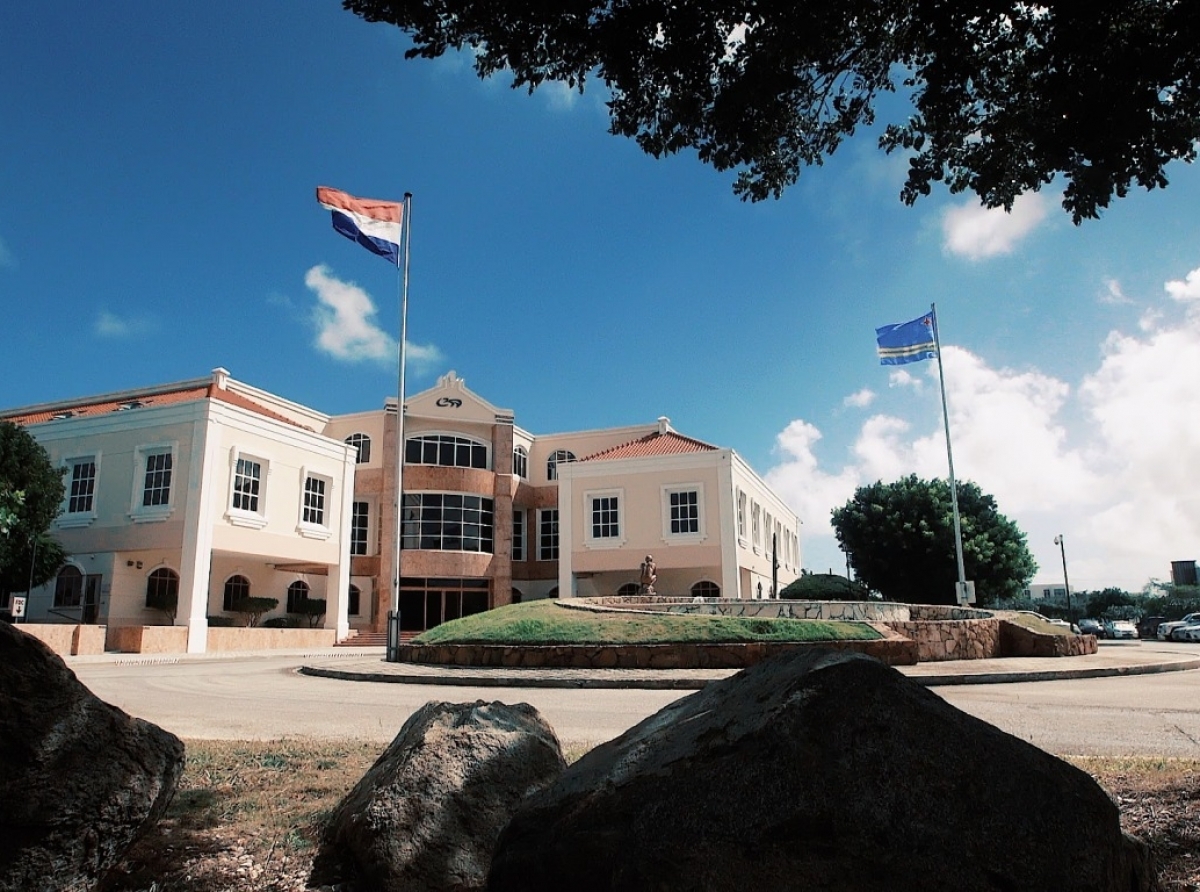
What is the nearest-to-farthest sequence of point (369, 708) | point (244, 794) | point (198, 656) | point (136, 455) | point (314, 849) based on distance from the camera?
point (314, 849), point (244, 794), point (369, 708), point (198, 656), point (136, 455)

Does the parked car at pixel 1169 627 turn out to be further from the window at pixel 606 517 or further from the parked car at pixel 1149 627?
the window at pixel 606 517

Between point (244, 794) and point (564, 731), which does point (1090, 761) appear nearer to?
point (564, 731)

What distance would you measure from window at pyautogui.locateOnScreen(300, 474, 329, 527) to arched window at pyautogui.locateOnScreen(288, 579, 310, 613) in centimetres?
372

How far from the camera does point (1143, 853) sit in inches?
101

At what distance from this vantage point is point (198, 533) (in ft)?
96.9

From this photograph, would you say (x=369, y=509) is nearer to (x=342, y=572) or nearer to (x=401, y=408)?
(x=342, y=572)

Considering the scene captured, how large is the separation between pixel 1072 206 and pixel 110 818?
7625 millimetres

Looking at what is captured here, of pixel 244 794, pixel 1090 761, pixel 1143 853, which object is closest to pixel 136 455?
pixel 244 794

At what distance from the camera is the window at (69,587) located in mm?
31391

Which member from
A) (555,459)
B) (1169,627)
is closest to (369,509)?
(555,459)

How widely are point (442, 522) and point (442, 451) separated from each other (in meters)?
3.61

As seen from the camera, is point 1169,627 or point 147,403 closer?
point 147,403

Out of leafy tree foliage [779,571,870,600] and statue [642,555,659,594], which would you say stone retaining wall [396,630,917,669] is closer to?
statue [642,555,659,594]

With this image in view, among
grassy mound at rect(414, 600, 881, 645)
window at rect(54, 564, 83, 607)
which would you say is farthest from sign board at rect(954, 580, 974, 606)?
window at rect(54, 564, 83, 607)
